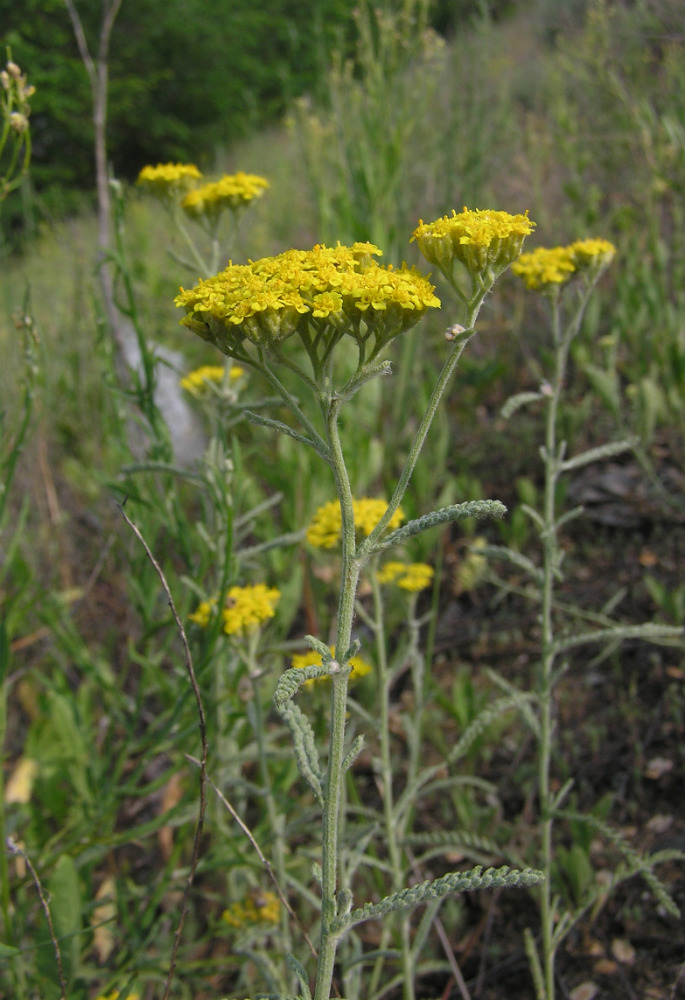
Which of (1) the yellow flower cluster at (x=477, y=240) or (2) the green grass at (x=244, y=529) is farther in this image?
(2) the green grass at (x=244, y=529)

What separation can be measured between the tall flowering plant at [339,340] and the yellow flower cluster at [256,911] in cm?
68

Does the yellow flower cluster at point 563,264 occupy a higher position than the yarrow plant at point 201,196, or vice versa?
the yarrow plant at point 201,196

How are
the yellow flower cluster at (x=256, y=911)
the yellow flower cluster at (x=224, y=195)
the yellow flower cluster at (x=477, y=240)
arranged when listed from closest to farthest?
the yellow flower cluster at (x=477, y=240)
the yellow flower cluster at (x=256, y=911)
the yellow flower cluster at (x=224, y=195)

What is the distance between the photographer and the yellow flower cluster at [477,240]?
0.98m

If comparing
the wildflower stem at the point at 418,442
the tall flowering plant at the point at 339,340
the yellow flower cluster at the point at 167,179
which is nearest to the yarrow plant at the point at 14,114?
the yellow flower cluster at the point at 167,179

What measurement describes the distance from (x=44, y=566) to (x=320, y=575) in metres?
1.20

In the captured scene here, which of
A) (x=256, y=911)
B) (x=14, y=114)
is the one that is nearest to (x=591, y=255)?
(x=14, y=114)

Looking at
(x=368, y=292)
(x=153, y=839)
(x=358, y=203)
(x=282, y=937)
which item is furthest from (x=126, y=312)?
(x=358, y=203)

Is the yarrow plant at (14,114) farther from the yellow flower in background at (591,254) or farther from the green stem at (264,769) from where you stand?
the yellow flower in background at (591,254)

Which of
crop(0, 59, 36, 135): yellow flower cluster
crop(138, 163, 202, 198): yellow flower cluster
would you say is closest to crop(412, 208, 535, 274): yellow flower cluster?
crop(0, 59, 36, 135): yellow flower cluster

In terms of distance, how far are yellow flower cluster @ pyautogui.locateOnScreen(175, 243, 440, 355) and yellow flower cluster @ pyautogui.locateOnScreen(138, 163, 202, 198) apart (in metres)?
1.01

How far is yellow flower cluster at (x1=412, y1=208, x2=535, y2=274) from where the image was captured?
38.5 inches

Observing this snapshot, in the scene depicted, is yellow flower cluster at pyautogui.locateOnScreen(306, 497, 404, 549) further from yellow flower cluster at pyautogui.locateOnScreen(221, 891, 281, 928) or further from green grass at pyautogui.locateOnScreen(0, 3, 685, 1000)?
yellow flower cluster at pyautogui.locateOnScreen(221, 891, 281, 928)

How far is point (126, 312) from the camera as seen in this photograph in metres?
1.66
